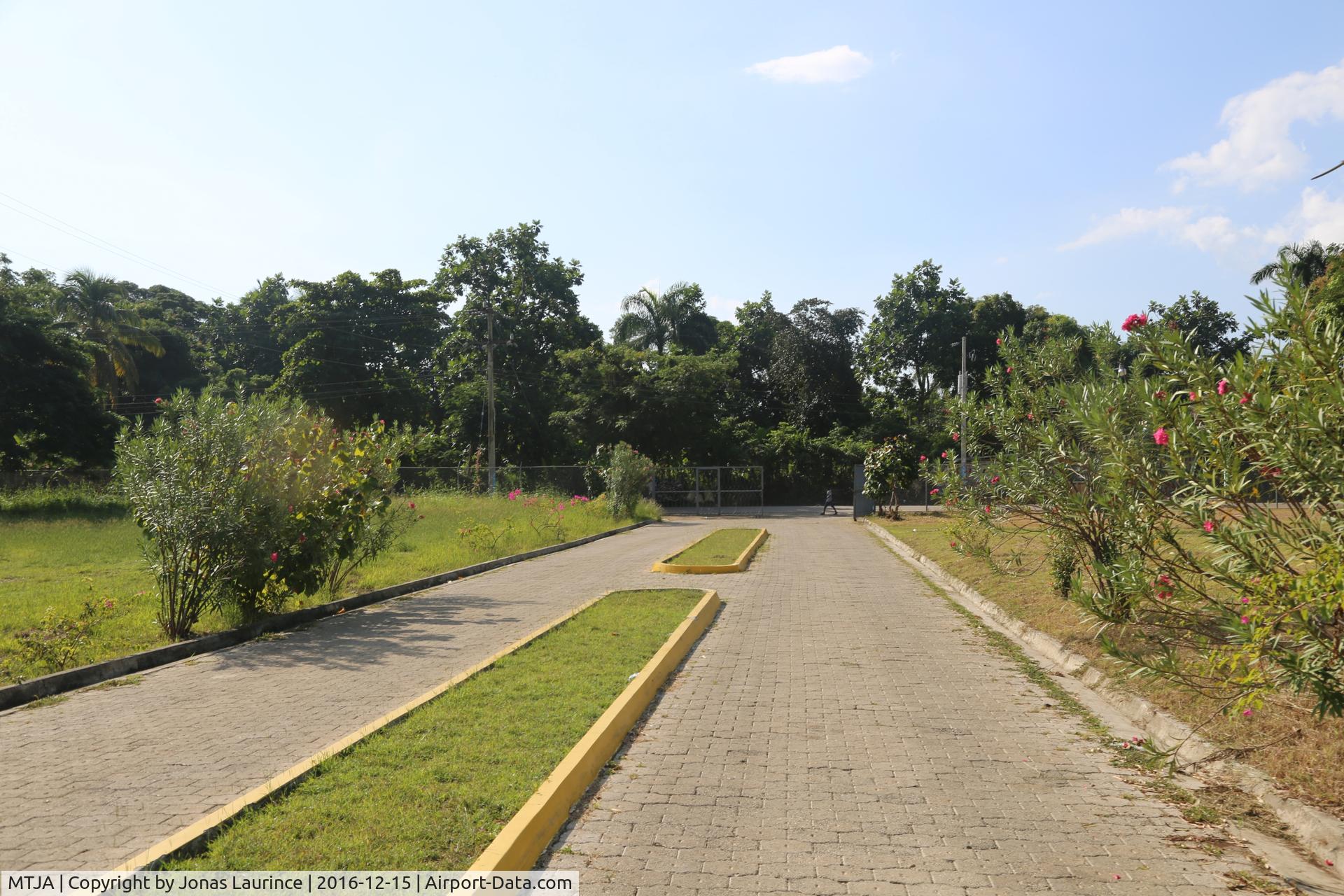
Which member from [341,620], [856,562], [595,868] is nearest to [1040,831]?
[595,868]

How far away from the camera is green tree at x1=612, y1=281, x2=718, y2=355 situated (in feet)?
169

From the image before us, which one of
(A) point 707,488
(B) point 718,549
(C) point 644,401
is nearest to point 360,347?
(C) point 644,401

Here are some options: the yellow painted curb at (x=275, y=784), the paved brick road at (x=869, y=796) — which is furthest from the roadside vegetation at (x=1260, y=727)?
the yellow painted curb at (x=275, y=784)

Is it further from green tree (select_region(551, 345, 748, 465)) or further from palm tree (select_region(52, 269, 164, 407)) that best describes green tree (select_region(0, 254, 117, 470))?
green tree (select_region(551, 345, 748, 465))

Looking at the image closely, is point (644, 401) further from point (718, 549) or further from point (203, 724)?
point (203, 724)

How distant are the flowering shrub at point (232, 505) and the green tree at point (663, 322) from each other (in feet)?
130

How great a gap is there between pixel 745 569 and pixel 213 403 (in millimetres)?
10073

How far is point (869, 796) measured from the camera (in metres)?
5.06

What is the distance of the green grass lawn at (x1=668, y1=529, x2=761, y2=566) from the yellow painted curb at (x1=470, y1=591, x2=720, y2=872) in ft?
31.4

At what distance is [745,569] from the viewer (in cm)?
1753

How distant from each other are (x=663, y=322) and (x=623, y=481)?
20693 millimetres

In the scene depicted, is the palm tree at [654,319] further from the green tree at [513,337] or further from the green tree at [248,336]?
the green tree at [248,336]

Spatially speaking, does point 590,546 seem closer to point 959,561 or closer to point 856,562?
point 856,562

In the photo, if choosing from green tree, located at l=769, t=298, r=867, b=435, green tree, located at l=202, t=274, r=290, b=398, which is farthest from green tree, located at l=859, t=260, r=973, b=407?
green tree, located at l=202, t=274, r=290, b=398
